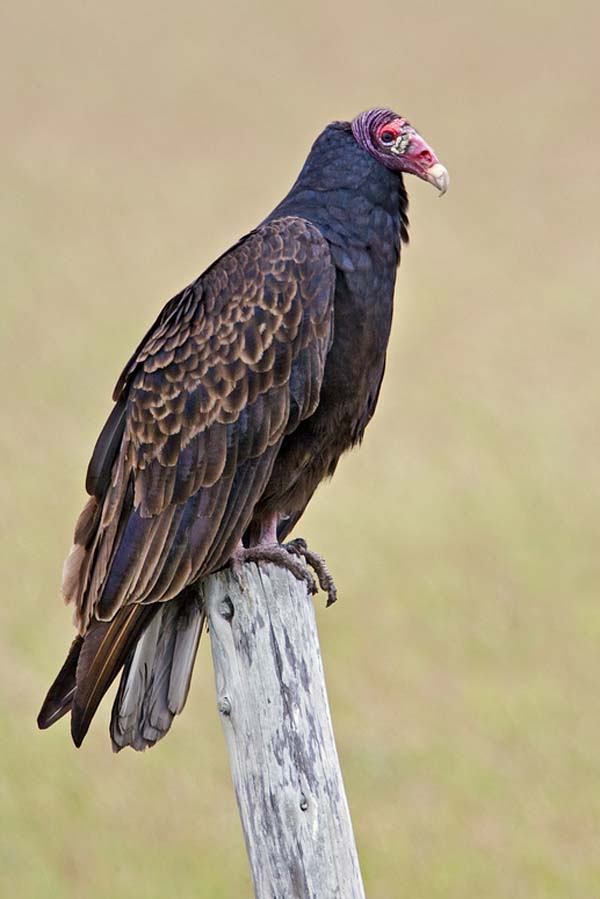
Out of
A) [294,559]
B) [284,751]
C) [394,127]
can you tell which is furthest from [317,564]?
[394,127]

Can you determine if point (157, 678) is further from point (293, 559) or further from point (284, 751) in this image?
point (284, 751)

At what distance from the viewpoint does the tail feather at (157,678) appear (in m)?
3.79

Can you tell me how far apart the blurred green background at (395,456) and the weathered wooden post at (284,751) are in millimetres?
2984

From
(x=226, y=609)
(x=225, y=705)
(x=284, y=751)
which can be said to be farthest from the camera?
(x=226, y=609)

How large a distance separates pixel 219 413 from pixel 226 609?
25.4 inches

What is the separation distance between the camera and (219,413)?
3918 mm

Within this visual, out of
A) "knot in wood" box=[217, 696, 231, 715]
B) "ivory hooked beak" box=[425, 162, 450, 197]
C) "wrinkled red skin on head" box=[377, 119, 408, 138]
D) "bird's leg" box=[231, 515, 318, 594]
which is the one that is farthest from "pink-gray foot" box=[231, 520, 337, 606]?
"wrinkled red skin on head" box=[377, 119, 408, 138]

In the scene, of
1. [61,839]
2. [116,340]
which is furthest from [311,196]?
[116,340]

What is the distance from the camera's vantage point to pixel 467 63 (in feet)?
49.3

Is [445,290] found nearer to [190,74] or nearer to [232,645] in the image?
[190,74]

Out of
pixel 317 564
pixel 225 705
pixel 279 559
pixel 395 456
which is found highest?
pixel 395 456

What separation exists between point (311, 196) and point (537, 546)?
4700 millimetres

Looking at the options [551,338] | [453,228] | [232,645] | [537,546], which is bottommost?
[232,645]

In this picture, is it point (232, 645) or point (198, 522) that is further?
point (198, 522)
